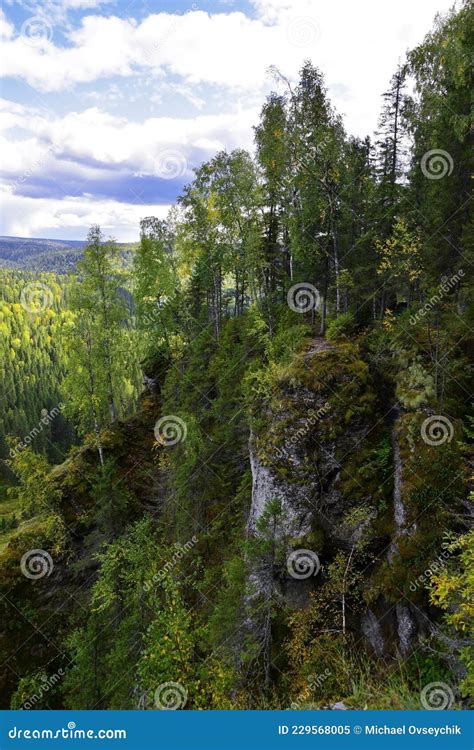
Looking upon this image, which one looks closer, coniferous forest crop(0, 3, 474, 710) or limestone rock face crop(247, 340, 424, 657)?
coniferous forest crop(0, 3, 474, 710)

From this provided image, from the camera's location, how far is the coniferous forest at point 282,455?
39.2 ft

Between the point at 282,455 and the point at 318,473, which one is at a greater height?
the point at 282,455

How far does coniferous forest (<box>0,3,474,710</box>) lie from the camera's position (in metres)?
11.9

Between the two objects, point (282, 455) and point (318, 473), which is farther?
point (282, 455)

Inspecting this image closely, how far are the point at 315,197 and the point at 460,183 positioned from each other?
656cm

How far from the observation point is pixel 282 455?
1580cm

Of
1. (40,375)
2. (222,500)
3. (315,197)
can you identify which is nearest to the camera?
(315,197)

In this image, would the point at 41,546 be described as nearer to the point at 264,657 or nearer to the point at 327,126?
the point at 264,657

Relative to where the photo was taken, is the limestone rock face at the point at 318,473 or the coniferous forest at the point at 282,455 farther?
the limestone rock face at the point at 318,473

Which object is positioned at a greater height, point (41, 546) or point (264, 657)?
point (264, 657)

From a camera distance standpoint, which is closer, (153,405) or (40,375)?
(153,405)

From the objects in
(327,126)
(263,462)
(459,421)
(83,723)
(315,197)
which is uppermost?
(327,126)

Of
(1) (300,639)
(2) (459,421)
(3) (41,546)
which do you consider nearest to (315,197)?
(2) (459,421)

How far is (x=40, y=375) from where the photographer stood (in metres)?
146
